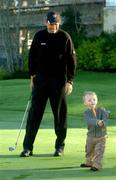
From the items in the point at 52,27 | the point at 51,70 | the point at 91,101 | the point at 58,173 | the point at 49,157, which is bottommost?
the point at 49,157

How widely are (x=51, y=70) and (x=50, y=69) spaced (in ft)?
0.07

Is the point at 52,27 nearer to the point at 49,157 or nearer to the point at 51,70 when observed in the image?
the point at 51,70

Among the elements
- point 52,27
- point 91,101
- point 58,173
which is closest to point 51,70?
point 52,27

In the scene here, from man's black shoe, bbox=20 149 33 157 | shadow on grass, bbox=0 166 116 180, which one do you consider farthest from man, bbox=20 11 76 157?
shadow on grass, bbox=0 166 116 180

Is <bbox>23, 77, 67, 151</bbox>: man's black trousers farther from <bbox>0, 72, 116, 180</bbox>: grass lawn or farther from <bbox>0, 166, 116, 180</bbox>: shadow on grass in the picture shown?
<bbox>0, 166, 116, 180</bbox>: shadow on grass

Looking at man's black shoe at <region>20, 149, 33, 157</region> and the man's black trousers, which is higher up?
the man's black trousers

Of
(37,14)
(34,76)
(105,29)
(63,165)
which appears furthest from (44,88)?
(37,14)

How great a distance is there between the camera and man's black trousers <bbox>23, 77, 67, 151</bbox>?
891cm

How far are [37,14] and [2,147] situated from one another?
3801cm

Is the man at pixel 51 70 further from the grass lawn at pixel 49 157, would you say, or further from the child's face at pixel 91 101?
the child's face at pixel 91 101

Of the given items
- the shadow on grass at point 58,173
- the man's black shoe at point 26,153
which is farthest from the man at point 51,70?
the shadow on grass at point 58,173

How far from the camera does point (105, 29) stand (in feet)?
136

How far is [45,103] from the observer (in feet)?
29.5

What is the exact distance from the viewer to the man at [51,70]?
8859 mm
